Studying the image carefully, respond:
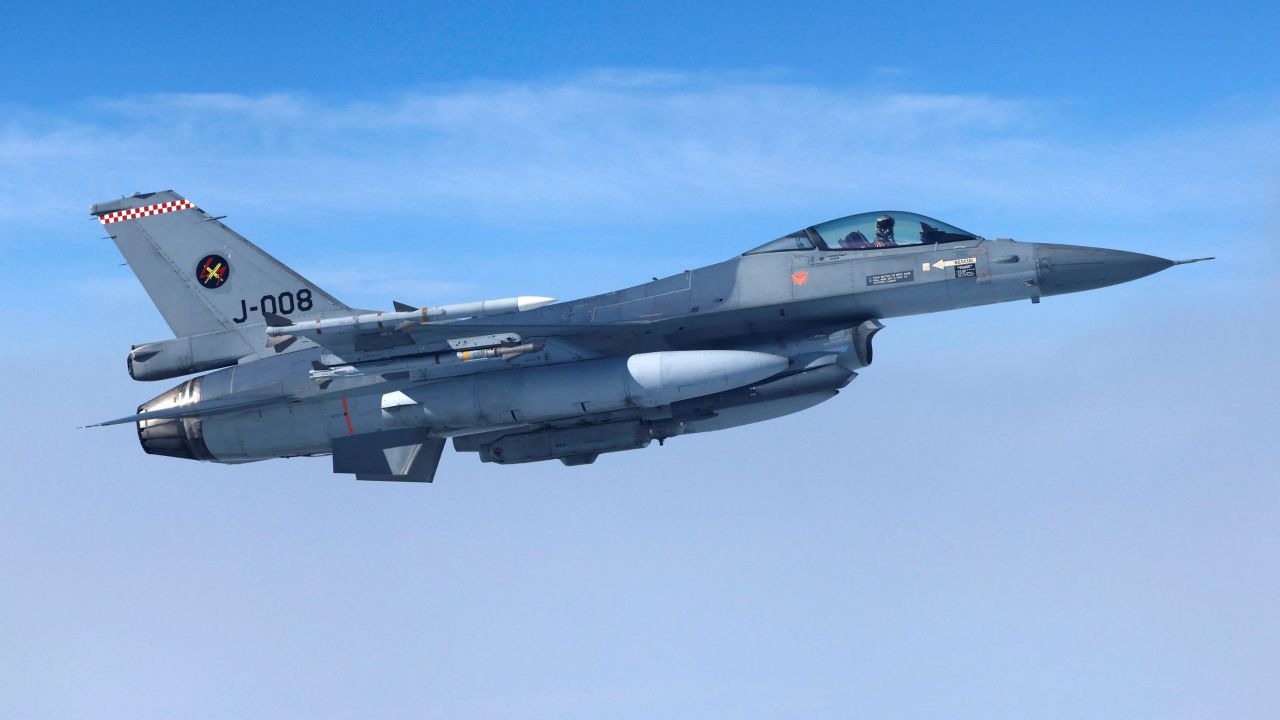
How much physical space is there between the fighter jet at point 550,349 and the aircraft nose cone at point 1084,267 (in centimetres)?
2

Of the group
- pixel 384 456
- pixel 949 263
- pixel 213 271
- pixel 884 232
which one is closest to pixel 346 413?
pixel 384 456

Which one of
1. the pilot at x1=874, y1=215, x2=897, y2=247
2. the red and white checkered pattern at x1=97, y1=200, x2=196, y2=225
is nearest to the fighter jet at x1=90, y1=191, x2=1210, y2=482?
the pilot at x1=874, y1=215, x2=897, y2=247

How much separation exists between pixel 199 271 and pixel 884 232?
37.0ft

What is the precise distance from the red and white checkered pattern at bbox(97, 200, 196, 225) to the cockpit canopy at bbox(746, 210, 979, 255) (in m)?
9.90

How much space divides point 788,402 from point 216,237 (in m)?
10.0

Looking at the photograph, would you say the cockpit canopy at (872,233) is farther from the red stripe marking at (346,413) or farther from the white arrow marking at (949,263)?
the red stripe marking at (346,413)

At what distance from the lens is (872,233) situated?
Result: 18078mm

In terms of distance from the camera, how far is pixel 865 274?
17797mm

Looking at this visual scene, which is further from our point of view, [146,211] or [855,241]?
[146,211]

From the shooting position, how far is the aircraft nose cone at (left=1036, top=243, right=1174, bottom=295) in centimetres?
1722

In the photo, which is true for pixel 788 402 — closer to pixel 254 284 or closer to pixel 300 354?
pixel 300 354

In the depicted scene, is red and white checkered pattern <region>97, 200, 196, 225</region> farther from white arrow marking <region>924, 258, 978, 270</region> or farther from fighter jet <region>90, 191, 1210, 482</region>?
white arrow marking <region>924, 258, 978, 270</region>

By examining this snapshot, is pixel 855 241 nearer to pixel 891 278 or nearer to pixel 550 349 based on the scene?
pixel 891 278

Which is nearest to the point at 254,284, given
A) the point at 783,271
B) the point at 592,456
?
the point at 592,456
